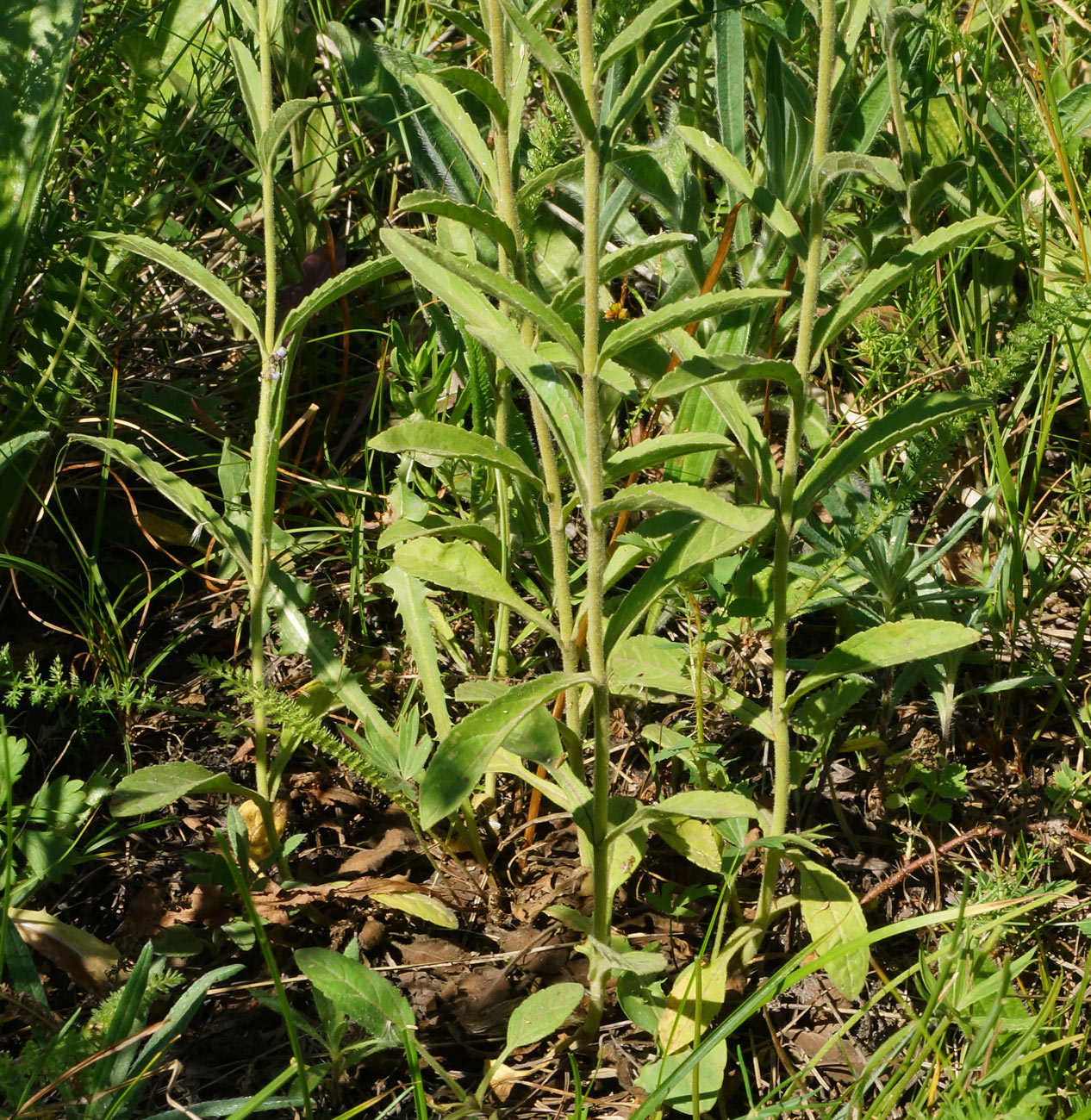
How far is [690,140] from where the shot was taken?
1.50 metres

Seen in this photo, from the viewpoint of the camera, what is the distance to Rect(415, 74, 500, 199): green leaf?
155 centimetres

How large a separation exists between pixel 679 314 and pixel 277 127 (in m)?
0.72

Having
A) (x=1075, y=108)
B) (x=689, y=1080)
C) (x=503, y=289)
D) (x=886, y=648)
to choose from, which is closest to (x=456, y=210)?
(x=503, y=289)

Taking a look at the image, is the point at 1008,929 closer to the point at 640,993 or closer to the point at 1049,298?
the point at 640,993

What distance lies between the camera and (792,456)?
1.52 meters

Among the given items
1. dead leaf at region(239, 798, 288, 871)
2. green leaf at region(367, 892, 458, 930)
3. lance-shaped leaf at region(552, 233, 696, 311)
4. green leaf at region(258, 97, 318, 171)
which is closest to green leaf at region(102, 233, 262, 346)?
green leaf at region(258, 97, 318, 171)

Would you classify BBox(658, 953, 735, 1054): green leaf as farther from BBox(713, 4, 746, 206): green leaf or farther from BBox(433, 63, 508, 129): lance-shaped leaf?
BBox(713, 4, 746, 206): green leaf

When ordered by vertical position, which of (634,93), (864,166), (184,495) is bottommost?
(184,495)

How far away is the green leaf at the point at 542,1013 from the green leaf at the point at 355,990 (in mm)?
143

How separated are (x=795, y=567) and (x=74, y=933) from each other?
1230 millimetres

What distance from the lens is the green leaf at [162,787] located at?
168 cm

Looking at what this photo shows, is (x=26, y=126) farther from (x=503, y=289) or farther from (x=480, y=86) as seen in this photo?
(x=503, y=289)

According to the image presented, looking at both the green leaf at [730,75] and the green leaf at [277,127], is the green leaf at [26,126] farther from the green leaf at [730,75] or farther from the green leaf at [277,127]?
the green leaf at [730,75]

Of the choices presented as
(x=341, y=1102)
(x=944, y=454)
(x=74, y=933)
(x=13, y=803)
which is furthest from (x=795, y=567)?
(x=13, y=803)
